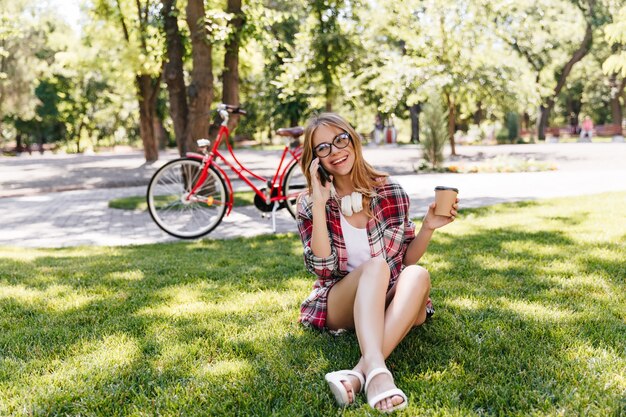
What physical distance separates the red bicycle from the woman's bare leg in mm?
3409

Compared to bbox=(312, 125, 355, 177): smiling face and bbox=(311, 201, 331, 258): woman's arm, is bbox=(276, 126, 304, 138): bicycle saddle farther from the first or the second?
bbox=(311, 201, 331, 258): woman's arm

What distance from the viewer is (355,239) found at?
9.87 ft

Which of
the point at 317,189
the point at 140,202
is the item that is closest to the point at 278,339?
the point at 317,189

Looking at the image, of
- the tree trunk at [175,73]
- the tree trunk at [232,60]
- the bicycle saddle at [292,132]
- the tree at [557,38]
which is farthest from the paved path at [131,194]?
the tree at [557,38]

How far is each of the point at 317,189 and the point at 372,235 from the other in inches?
15.8

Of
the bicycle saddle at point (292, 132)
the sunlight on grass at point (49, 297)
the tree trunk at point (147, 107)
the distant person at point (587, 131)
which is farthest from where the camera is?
the distant person at point (587, 131)

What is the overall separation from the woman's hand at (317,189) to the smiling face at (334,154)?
9cm

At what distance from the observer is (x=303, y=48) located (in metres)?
13.8

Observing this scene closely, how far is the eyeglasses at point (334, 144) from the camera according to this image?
2930 millimetres

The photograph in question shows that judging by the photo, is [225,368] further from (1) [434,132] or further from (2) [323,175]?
(1) [434,132]

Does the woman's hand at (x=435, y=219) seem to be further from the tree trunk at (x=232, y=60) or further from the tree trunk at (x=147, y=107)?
the tree trunk at (x=147, y=107)

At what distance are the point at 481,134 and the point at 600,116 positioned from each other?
2470cm

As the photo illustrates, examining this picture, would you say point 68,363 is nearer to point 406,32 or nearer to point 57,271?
point 57,271

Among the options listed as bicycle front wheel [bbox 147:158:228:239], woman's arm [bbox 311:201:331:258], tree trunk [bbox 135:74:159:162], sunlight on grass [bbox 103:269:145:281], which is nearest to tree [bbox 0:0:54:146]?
tree trunk [bbox 135:74:159:162]
